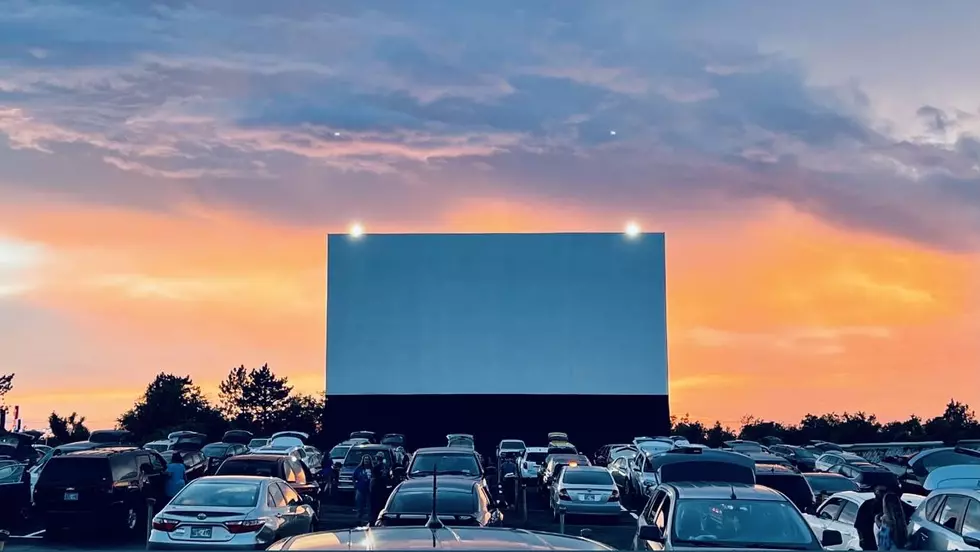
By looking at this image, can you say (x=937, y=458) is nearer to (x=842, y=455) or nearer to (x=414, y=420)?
(x=842, y=455)

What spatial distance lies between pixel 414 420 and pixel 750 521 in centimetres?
3855

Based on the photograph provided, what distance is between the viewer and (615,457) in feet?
119

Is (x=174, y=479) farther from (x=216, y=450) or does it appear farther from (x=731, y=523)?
(x=731, y=523)

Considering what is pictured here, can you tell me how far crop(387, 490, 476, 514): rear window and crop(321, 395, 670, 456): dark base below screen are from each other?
3264 centimetres

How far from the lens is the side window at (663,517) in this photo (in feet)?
41.9

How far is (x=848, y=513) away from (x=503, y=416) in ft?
112

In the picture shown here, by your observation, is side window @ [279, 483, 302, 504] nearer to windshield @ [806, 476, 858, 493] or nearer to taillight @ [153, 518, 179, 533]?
taillight @ [153, 518, 179, 533]

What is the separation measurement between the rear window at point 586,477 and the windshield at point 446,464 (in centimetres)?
229

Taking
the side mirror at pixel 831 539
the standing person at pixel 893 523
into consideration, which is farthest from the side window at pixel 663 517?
the standing person at pixel 893 523

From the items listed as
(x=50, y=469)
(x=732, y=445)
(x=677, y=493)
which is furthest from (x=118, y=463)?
(x=732, y=445)

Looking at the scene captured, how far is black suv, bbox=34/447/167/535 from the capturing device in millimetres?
20844

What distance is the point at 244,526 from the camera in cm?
1561

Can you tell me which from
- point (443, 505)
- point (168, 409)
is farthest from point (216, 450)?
point (168, 409)

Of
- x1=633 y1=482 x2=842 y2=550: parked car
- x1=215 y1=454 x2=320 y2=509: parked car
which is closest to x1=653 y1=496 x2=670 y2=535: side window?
x1=633 y1=482 x2=842 y2=550: parked car
